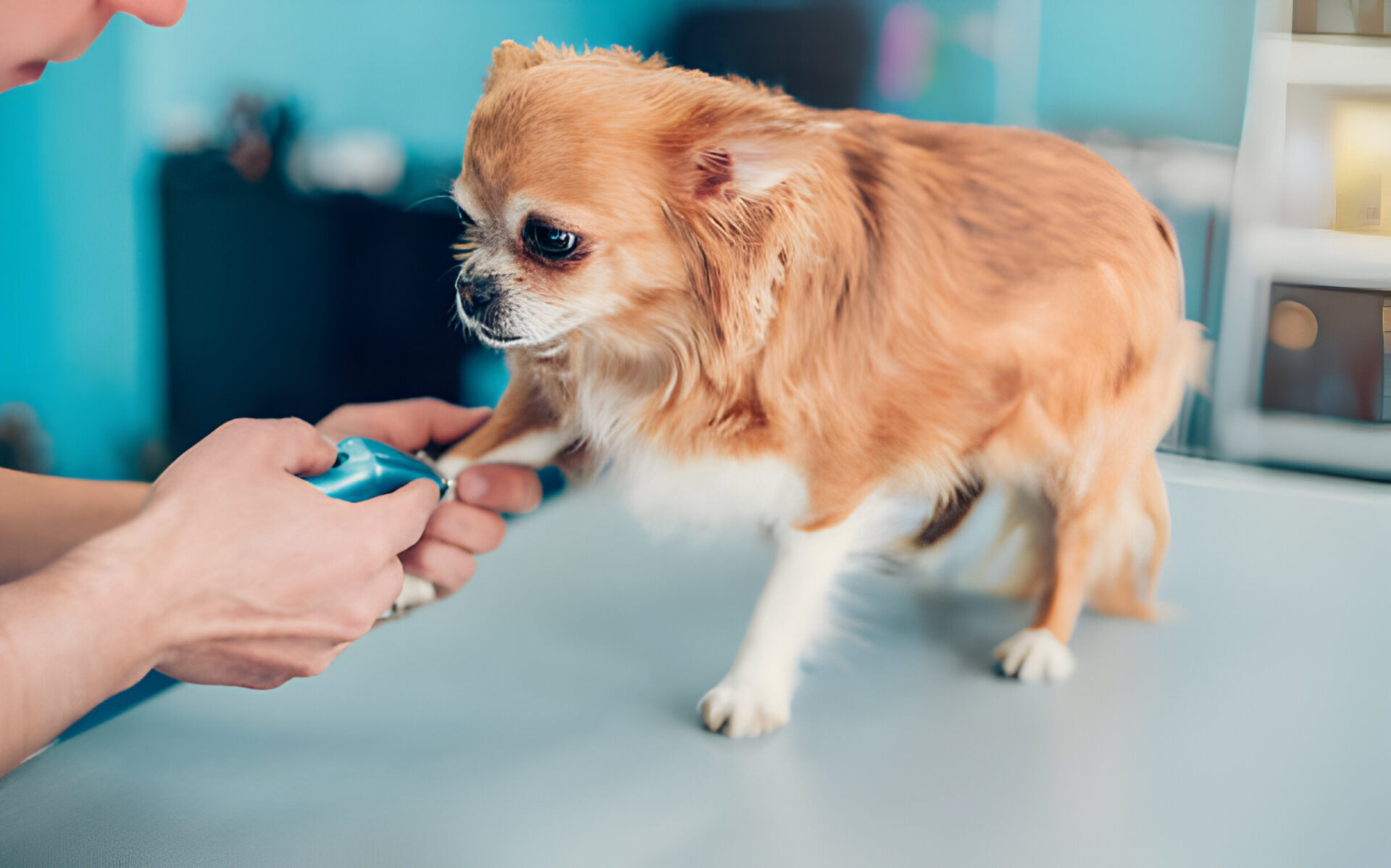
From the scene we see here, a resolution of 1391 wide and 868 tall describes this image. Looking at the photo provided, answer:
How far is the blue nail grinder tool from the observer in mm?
701

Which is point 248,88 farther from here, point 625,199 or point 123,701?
point 123,701

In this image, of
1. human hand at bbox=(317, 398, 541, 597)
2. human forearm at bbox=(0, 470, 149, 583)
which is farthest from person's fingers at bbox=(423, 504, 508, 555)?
human forearm at bbox=(0, 470, 149, 583)

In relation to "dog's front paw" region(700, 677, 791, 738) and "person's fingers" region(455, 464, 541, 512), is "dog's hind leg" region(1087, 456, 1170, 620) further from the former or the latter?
"person's fingers" region(455, 464, 541, 512)

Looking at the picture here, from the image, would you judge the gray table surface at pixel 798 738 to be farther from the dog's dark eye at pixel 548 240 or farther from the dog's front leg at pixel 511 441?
the dog's dark eye at pixel 548 240

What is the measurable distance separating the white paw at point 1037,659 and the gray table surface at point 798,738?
0.02 m

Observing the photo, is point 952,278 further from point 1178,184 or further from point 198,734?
point 198,734

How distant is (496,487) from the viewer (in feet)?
2.93

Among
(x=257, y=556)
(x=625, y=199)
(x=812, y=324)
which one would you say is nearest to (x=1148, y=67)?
(x=812, y=324)

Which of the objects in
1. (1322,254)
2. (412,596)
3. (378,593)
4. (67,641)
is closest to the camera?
(67,641)

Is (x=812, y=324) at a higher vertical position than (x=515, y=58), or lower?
lower

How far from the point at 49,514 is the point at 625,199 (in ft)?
1.73

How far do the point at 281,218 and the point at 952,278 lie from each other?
1.96 feet

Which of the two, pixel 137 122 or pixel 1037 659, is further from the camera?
pixel 1037 659

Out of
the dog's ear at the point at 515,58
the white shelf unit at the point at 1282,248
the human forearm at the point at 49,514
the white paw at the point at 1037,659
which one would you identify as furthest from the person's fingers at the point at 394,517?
the white shelf unit at the point at 1282,248
